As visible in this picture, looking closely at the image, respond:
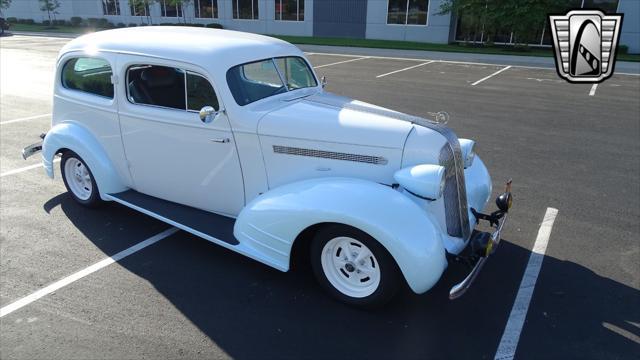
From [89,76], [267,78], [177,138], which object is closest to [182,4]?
[89,76]

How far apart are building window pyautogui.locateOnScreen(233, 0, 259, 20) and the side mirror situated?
31.3 m

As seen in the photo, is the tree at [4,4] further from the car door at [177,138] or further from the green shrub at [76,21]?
the car door at [177,138]

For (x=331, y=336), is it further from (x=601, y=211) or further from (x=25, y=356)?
(x=601, y=211)

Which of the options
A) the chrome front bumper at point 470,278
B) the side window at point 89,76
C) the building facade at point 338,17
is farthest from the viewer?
the building facade at point 338,17

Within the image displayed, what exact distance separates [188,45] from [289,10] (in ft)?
96.4

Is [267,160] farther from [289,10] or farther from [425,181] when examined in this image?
[289,10]

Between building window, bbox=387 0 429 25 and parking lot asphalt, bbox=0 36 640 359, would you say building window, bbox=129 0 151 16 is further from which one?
parking lot asphalt, bbox=0 36 640 359

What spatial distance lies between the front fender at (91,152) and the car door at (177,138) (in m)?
0.26

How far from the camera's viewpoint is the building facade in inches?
994

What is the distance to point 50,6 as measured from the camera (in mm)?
38875

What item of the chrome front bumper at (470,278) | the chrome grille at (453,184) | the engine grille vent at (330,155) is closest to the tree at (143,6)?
the engine grille vent at (330,155)

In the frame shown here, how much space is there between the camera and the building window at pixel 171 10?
117 ft

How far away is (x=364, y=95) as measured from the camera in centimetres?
1203

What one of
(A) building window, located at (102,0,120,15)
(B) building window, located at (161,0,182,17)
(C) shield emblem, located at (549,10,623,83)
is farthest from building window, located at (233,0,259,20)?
(C) shield emblem, located at (549,10,623,83)
